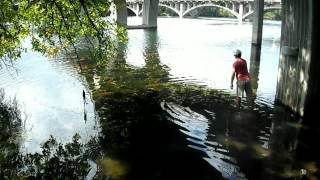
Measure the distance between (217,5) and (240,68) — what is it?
86.8 m

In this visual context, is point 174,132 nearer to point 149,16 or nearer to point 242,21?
point 149,16

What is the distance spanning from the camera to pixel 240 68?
1512cm

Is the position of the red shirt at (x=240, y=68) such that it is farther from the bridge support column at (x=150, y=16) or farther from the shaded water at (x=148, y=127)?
the bridge support column at (x=150, y=16)

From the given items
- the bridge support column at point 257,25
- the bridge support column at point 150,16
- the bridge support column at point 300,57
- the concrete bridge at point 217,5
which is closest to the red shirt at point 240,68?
the bridge support column at point 300,57

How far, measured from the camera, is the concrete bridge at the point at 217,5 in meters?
94.4

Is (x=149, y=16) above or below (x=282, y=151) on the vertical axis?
above

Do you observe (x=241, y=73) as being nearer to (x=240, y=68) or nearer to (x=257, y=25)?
(x=240, y=68)

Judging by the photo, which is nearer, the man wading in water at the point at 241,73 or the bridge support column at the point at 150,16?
the man wading in water at the point at 241,73

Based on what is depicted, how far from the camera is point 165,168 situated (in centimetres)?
1105

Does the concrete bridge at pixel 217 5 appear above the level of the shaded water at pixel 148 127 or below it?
above

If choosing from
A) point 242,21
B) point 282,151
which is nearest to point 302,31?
point 282,151

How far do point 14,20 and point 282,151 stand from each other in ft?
30.2

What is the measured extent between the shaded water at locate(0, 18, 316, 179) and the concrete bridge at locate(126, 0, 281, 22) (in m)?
68.3

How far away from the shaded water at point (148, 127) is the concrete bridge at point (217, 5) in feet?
224
